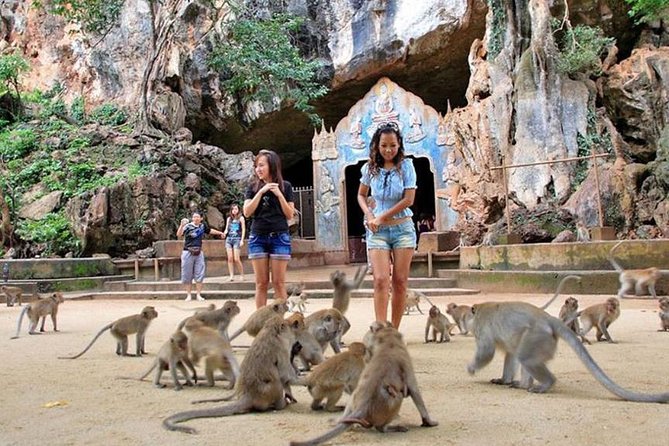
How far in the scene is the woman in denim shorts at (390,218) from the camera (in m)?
4.59

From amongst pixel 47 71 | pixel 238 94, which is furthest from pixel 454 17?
pixel 47 71

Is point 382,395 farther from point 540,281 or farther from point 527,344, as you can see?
point 540,281

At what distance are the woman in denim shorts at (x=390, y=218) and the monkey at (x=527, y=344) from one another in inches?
39.0

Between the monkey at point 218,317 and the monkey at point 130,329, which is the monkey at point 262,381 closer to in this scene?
the monkey at point 218,317

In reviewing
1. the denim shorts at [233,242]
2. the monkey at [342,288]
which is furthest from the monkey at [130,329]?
the denim shorts at [233,242]

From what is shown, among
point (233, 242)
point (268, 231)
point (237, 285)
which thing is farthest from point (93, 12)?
point (268, 231)

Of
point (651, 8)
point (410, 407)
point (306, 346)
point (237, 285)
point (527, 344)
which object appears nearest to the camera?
point (410, 407)

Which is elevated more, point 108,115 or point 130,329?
point 108,115

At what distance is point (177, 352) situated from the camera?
3.76 m

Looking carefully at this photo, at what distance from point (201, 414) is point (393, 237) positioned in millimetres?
2183

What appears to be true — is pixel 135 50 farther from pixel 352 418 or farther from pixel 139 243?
pixel 352 418

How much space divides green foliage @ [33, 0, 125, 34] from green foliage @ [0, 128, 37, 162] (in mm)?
4164

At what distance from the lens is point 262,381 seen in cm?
301

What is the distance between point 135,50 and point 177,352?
73.3 ft
